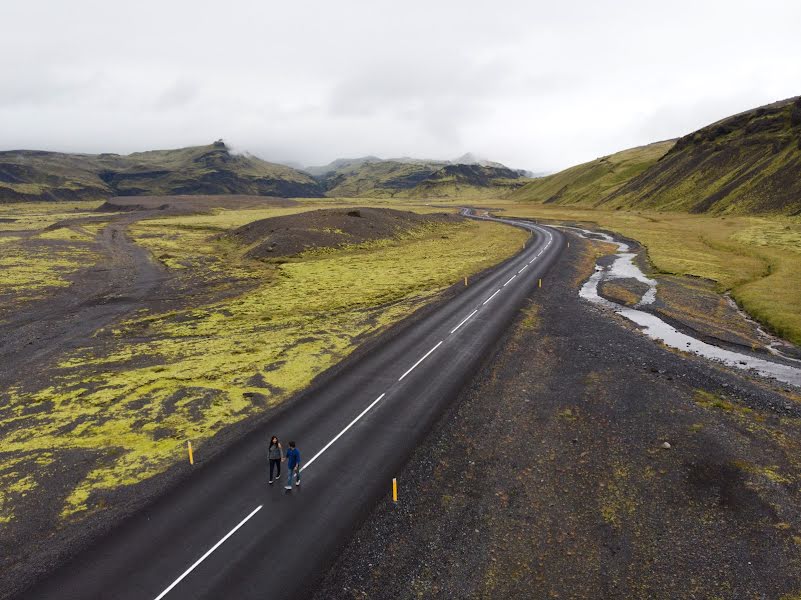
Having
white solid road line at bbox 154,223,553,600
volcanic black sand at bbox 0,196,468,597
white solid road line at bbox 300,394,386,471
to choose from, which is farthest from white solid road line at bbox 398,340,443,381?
volcanic black sand at bbox 0,196,468,597

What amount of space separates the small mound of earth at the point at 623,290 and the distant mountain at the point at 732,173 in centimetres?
8274

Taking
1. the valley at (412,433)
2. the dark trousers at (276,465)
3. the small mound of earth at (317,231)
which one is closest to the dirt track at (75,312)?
the valley at (412,433)

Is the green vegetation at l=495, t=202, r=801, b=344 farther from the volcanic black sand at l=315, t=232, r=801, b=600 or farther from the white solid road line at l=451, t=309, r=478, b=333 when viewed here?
the white solid road line at l=451, t=309, r=478, b=333

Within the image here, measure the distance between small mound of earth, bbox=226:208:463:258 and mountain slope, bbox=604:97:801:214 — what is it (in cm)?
8970

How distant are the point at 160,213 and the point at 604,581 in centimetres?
16973

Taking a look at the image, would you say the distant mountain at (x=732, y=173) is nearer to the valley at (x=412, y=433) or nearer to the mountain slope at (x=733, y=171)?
the mountain slope at (x=733, y=171)

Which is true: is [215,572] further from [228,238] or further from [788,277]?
[228,238]

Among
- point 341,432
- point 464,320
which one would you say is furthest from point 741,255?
point 341,432

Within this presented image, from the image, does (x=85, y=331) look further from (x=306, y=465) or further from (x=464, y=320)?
(x=464, y=320)

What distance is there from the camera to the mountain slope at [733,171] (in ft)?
384

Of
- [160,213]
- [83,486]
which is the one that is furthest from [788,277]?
[160,213]

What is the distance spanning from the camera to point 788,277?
5028 centimetres

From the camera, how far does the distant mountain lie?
11706 cm

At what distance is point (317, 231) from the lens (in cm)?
8500
